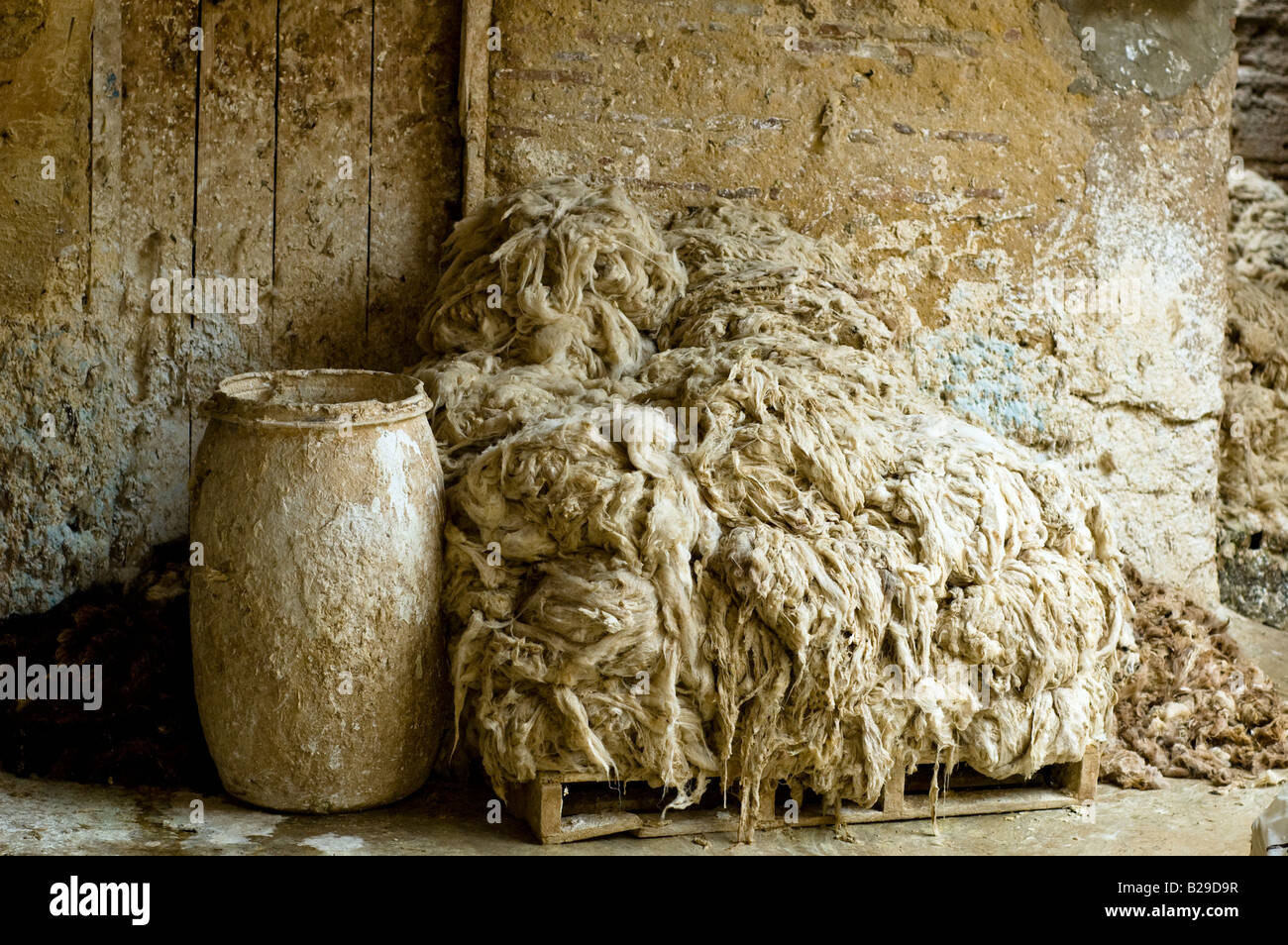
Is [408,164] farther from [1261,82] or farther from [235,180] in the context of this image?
[1261,82]

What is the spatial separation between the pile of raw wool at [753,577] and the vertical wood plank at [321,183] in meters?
0.63

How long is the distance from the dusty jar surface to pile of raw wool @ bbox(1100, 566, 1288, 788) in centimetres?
208

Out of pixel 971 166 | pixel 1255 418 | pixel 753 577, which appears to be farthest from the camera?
pixel 1255 418

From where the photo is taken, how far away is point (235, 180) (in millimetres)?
4504

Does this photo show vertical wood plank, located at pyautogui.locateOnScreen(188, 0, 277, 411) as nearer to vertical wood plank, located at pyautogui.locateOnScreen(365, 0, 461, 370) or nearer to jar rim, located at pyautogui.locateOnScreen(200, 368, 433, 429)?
vertical wood plank, located at pyautogui.locateOnScreen(365, 0, 461, 370)

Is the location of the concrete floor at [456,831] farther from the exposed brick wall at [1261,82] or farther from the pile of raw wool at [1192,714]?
the exposed brick wall at [1261,82]

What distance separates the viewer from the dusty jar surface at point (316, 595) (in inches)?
137

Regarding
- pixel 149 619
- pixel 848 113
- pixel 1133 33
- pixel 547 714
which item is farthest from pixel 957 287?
pixel 149 619

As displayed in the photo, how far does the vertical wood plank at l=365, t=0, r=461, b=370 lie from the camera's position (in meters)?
4.58

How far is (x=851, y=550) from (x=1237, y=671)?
176 centimetres

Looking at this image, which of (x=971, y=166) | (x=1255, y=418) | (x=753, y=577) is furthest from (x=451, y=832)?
(x=1255, y=418)

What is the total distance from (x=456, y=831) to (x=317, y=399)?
4.20 feet

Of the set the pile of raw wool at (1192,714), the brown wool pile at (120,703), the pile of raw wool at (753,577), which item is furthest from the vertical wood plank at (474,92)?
the pile of raw wool at (1192,714)

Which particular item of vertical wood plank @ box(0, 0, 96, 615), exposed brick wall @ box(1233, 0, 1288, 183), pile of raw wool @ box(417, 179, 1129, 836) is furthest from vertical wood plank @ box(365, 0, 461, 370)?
exposed brick wall @ box(1233, 0, 1288, 183)
